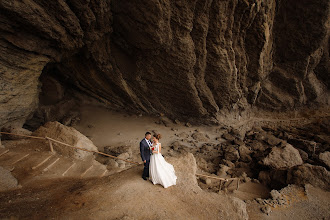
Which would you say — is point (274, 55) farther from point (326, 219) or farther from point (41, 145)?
point (41, 145)

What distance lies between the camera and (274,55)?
1325 centimetres

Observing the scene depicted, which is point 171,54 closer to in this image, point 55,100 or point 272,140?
point 272,140

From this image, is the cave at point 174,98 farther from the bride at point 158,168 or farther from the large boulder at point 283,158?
the bride at point 158,168

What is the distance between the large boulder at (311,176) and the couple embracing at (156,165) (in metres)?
5.17

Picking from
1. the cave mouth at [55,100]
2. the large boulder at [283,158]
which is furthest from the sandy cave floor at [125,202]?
the cave mouth at [55,100]

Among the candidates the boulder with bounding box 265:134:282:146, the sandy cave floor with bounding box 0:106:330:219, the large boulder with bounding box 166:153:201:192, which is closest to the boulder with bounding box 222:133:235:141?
the boulder with bounding box 265:134:282:146

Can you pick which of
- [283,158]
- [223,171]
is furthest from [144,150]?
[283,158]

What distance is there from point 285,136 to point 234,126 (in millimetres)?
3166

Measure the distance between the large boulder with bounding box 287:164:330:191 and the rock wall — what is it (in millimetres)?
6402

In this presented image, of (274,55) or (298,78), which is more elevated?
(274,55)

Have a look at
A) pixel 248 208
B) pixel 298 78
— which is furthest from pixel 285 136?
pixel 248 208

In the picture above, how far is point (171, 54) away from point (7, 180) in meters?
8.91

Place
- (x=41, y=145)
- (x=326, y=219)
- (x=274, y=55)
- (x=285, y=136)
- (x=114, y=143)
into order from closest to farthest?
(x=326, y=219)
(x=41, y=145)
(x=114, y=143)
(x=285, y=136)
(x=274, y=55)

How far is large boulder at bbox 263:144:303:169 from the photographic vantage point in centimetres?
862
